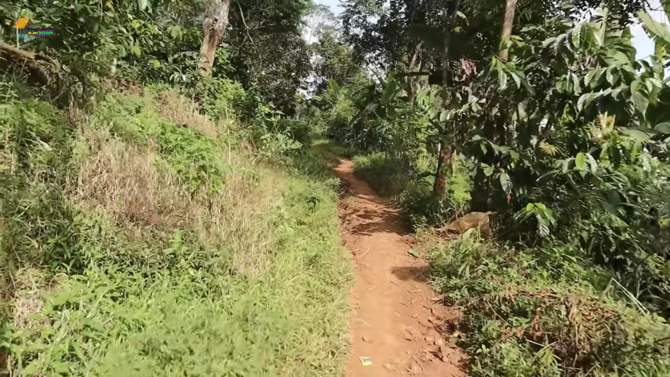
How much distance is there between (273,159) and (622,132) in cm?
456

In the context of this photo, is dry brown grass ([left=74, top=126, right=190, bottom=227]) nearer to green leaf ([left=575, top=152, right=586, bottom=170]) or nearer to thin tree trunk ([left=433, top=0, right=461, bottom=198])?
thin tree trunk ([left=433, top=0, right=461, bottom=198])

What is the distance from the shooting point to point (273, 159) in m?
6.73

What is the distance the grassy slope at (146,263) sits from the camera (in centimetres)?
248

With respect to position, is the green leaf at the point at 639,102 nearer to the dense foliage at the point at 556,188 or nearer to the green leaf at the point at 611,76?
the dense foliage at the point at 556,188

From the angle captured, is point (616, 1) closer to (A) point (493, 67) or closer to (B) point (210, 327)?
(A) point (493, 67)

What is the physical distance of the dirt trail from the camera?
3.22 metres

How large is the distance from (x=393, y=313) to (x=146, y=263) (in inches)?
84.4

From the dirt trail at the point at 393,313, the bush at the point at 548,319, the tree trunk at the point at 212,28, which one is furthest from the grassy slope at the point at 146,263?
the tree trunk at the point at 212,28

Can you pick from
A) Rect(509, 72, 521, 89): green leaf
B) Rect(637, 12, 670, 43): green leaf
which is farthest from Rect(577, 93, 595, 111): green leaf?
Rect(637, 12, 670, 43): green leaf

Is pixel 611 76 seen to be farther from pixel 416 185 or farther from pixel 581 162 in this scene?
pixel 416 185

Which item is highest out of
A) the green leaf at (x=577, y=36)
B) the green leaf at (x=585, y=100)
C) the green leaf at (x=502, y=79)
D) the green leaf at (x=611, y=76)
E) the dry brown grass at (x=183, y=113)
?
the green leaf at (x=577, y=36)

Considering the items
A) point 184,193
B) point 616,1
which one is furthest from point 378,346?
point 616,1

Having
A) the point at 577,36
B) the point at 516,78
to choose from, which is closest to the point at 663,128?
the point at 577,36

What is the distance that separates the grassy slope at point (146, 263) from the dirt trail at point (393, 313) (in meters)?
0.23
